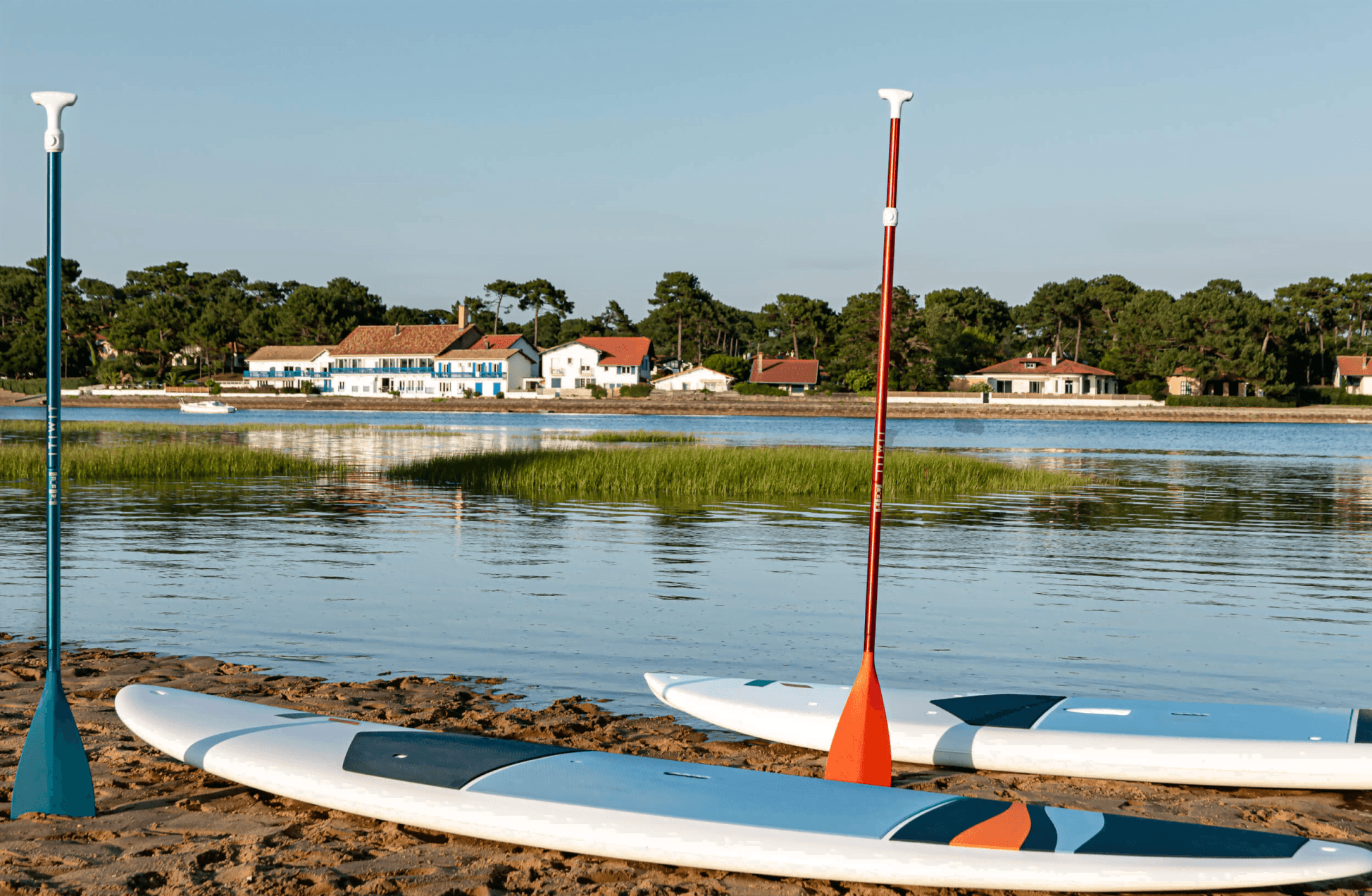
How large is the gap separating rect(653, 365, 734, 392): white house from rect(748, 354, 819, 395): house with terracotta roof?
3232 mm

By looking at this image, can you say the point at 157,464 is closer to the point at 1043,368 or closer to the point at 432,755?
the point at 432,755

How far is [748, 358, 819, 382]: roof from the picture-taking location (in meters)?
105

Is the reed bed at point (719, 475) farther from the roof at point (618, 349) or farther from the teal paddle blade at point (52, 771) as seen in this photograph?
the roof at point (618, 349)

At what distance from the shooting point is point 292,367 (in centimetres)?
11050

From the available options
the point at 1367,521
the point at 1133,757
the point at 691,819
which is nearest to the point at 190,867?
the point at 691,819

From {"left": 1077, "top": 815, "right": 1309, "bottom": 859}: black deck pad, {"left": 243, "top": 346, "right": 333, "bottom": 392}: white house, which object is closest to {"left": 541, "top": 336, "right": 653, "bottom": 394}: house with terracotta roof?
{"left": 243, "top": 346, "right": 333, "bottom": 392}: white house

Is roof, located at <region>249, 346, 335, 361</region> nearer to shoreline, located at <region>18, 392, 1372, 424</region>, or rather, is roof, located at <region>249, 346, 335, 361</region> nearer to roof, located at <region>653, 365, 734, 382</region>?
shoreline, located at <region>18, 392, 1372, 424</region>

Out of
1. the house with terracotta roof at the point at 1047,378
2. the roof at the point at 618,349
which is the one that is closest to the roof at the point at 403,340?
the roof at the point at 618,349

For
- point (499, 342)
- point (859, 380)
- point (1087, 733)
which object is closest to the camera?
point (1087, 733)

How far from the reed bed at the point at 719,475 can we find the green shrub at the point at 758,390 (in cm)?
7023

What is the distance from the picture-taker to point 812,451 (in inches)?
1200

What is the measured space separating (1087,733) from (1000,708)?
600mm

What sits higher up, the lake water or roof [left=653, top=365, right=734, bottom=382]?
roof [left=653, top=365, right=734, bottom=382]

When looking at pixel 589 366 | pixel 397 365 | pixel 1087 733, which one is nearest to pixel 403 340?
pixel 397 365
